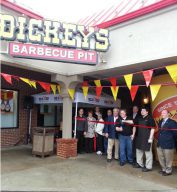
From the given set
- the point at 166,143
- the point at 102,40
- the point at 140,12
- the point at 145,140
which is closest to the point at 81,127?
the point at 145,140

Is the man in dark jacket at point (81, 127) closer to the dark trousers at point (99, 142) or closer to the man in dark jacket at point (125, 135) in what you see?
the dark trousers at point (99, 142)

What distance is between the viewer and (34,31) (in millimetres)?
8125

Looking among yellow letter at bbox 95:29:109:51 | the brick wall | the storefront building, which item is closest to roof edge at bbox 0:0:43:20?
the storefront building

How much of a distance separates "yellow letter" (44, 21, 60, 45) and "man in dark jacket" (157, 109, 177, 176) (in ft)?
12.0

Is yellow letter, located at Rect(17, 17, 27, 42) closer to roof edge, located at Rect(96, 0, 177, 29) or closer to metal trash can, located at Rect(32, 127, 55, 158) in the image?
roof edge, located at Rect(96, 0, 177, 29)

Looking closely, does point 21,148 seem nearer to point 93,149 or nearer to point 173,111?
point 93,149

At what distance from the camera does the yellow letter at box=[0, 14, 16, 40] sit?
771 centimetres

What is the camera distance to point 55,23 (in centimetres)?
836

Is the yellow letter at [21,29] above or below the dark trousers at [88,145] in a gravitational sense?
above

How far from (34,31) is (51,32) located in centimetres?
48

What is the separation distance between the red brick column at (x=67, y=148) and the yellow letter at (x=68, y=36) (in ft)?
10.4

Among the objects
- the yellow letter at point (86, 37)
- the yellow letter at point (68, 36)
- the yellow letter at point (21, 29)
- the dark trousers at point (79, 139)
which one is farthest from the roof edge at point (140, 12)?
the dark trousers at point (79, 139)

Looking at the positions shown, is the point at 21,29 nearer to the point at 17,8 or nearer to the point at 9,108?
the point at 17,8

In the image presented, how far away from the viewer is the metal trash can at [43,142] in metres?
9.45
